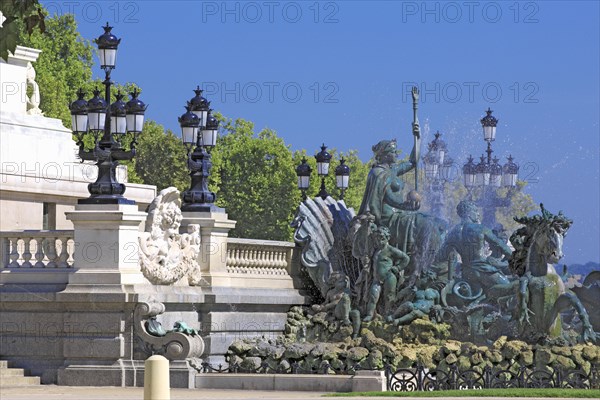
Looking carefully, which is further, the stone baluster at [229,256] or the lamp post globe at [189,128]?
the stone baluster at [229,256]

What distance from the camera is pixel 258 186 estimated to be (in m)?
79.6

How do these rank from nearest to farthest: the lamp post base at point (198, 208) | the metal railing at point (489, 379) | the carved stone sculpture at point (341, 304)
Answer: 1. the metal railing at point (489, 379)
2. the lamp post base at point (198, 208)
3. the carved stone sculpture at point (341, 304)

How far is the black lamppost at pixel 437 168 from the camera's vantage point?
40.8 meters

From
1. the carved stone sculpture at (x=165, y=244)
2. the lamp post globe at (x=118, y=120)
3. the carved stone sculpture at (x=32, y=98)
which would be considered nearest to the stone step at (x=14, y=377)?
the carved stone sculpture at (x=165, y=244)

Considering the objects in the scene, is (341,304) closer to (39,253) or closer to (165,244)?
(165,244)

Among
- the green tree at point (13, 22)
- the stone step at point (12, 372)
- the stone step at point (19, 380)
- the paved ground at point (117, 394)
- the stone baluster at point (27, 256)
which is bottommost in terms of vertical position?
the paved ground at point (117, 394)

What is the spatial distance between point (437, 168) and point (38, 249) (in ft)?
36.9

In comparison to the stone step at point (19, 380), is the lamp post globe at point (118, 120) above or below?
above

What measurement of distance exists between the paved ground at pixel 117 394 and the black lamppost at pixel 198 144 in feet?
19.2

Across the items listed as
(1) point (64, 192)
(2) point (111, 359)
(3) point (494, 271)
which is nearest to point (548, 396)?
(2) point (111, 359)

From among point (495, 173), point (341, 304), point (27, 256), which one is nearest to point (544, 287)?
point (341, 304)

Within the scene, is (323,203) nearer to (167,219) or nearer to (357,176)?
(167,219)

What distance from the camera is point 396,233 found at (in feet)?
124

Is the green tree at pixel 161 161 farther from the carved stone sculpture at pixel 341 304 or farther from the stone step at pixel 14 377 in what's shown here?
the stone step at pixel 14 377
